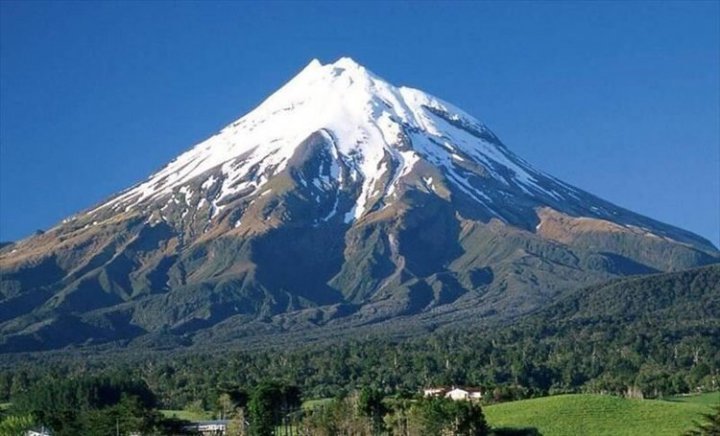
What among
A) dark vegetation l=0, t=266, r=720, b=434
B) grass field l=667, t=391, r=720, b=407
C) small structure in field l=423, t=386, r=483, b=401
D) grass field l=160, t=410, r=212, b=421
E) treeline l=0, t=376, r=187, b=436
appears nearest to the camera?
treeline l=0, t=376, r=187, b=436

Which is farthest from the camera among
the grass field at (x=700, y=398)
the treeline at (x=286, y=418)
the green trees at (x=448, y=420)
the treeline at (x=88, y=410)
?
the grass field at (x=700, y=398)

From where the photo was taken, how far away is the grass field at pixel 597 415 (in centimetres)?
8850

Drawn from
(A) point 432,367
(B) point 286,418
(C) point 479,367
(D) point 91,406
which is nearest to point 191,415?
(D) point 91,406

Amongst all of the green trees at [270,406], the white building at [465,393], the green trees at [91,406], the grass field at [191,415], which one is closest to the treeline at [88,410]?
the green trees at [91,406]

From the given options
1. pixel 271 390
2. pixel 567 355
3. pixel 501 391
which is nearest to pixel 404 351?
pixel 567 355

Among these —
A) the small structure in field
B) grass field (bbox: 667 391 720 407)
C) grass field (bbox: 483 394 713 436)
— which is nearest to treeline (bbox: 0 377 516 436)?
grass field (bbox: 483 394 713 436)

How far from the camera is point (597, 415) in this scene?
92188 millimetres

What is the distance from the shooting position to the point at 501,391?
107 meters

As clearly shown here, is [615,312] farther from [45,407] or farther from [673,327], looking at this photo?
[45,407]

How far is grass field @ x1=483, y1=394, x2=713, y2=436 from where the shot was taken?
88.5m

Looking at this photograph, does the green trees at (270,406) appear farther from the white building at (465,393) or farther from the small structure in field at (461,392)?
the white building at (465,393)

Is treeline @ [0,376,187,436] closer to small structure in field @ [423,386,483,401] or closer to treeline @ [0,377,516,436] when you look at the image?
treeline @ [0,377,516,436]

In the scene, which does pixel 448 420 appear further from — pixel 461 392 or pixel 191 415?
pixel 191 415

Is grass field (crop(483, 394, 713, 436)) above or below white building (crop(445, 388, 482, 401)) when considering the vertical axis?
below
